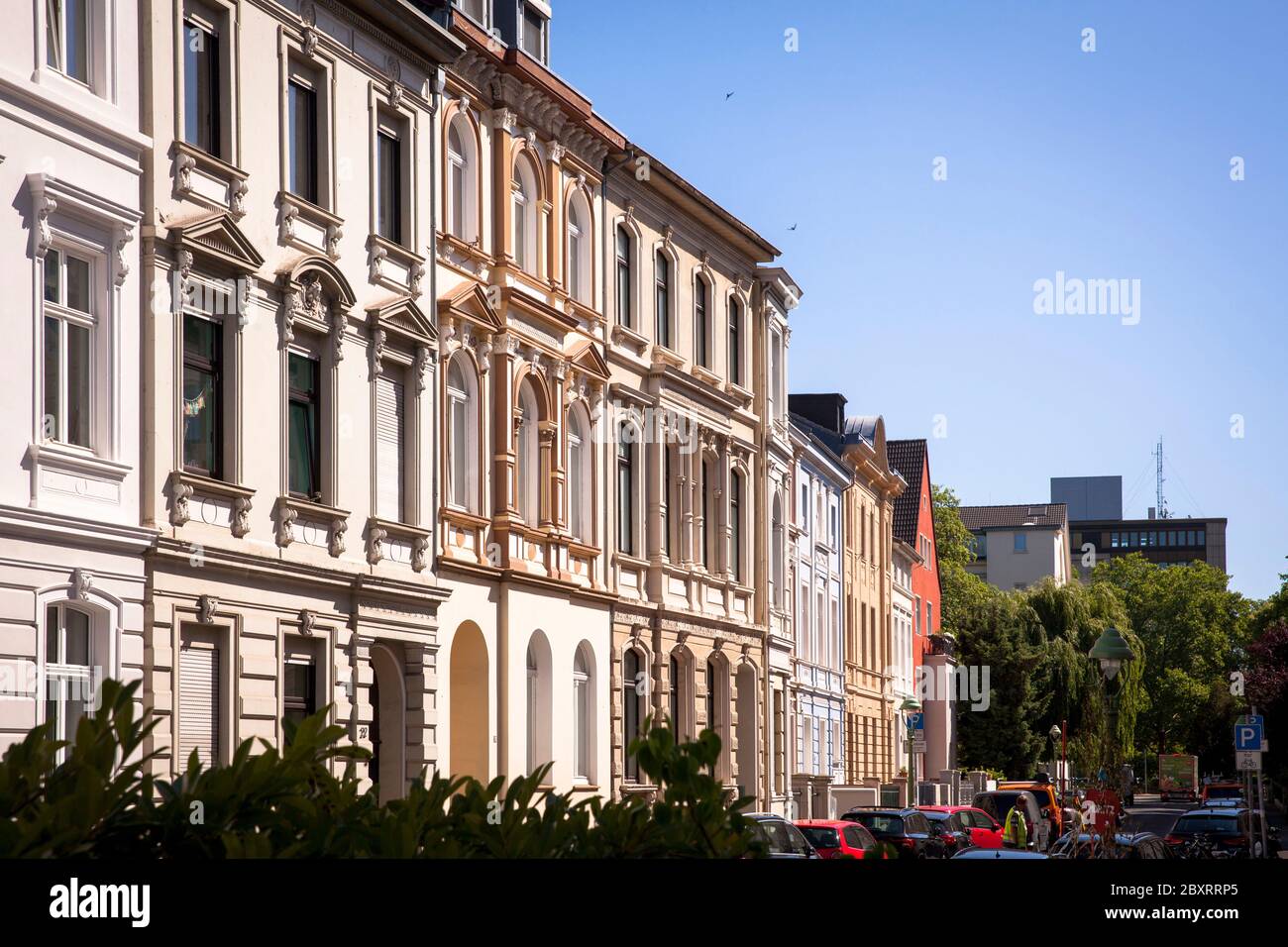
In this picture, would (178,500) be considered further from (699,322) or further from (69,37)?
(699,322)

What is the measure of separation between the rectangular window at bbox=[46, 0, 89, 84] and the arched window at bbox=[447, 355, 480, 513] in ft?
30.5

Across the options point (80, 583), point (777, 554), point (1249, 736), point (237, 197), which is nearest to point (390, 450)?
point (237, 197)

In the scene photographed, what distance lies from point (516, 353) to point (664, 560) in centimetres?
822

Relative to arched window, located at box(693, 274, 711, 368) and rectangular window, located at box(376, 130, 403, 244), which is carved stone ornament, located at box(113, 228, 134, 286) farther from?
arched window, located at box(693, 274, 711, 368)

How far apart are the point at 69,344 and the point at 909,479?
2304 inches

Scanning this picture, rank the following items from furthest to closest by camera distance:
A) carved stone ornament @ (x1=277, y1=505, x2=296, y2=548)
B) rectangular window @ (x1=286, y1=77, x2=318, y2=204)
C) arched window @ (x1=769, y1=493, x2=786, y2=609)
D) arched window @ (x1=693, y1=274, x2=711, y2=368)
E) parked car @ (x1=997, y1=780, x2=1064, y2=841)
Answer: arched window @ (x1=769, y1=493, x2=786, y2=609), parked car @ (x1=997, y1=780, x2=1064, y2=841), arched window @ (x1=693, y1=274, x2=711, y2=368), rectangular window @ (x1=286, y1=77, x2=318, y2=204), carved stone ornament @ (x1=277, y1=505, x2=296, y2=548)

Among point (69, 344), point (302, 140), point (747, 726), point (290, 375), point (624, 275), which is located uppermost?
point (624, 275)

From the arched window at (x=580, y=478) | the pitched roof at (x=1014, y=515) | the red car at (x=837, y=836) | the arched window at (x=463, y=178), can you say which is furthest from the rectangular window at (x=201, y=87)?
the pitched roof at (x=1014, y=515)

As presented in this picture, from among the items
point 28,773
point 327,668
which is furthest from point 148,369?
point 28,773

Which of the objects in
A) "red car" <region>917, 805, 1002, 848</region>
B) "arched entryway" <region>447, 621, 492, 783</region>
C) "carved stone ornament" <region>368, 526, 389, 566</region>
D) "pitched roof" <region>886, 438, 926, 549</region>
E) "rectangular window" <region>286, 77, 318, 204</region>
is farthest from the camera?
Result: "pitched roof" <region>886, 438, 926, 549</region>

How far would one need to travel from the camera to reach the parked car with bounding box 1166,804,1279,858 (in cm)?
3416

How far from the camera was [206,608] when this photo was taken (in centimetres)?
2086

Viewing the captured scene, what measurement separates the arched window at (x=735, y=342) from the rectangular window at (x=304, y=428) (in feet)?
62.0

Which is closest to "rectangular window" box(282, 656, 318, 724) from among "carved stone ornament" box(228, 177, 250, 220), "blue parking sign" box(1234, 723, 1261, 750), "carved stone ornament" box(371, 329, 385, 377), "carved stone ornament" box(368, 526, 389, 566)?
"carved stone ornament" box(368, 526, 389, 566)
